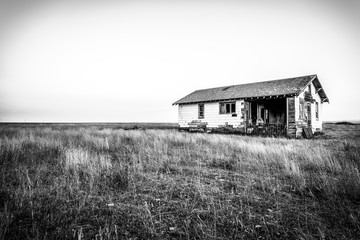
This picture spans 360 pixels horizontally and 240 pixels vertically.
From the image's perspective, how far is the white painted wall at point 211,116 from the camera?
17891 mm

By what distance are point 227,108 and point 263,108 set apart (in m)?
3.94

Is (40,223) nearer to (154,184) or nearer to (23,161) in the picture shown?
(154,184)

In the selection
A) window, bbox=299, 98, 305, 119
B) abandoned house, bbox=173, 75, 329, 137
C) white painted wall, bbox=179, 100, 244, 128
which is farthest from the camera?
white painted wall, bbox=179, 100, 244, 128

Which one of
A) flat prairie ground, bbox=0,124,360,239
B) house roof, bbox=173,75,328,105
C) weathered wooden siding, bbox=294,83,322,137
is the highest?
house roof, bbox=173,75,328,105

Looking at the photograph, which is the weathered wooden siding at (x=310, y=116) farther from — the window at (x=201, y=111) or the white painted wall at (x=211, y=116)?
the window at (x=201, y=111)

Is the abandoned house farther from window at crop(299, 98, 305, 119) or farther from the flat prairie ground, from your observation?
the flat prairie ground

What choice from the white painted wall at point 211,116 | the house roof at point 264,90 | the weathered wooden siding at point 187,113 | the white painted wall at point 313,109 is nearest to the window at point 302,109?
the white painted wall at point 313,109

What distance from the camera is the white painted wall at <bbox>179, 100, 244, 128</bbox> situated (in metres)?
17.9

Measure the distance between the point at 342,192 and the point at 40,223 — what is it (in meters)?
4.70

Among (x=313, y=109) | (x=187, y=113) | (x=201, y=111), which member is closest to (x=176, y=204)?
(x=201, y=111)

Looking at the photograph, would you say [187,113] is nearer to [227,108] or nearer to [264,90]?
[227,108]

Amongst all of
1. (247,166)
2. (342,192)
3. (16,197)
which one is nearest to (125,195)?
(16,197)

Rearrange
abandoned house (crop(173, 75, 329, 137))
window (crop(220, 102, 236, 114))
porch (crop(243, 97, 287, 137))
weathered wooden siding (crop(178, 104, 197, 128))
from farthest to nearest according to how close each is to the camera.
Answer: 1. weathered wooden siding (crop(178, 104, 197, 128))
2. window (crop(220, 102, 236, 114))
3. porch (crop(243, 97, 287, 137))
4. abandoned house (crop(173, 75, 329, 137))

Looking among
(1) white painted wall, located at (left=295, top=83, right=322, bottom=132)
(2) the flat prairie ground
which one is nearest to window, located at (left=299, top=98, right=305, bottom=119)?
(1) white painted wall, located at (left=295, top=83, right=322, bottom=132)
